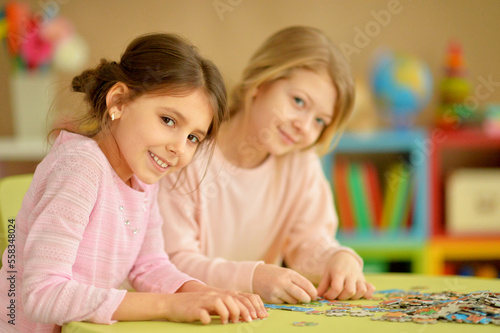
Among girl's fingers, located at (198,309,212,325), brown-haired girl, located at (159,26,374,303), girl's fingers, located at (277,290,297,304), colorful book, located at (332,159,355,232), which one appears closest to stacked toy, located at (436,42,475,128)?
colorful book, located at (332,159,355,232)

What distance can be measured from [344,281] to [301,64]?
54cm

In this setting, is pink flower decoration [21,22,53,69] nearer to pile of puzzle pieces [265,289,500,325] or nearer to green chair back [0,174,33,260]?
green chair back [0,174,33,260]

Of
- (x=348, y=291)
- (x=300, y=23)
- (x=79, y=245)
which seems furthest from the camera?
(x=300, y=23)

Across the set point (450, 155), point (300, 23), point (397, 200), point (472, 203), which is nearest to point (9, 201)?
point (397, 200)

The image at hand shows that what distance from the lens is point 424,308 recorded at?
92cm

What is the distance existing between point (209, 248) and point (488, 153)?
218cm

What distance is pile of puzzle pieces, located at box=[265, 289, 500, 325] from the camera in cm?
86

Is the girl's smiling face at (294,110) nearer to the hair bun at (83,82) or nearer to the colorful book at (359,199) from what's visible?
the hair bun at (83,82)

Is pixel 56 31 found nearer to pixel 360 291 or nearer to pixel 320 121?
pixel 320 121

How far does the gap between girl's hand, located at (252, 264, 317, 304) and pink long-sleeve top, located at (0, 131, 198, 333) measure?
14 cm

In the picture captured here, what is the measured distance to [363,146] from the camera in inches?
107

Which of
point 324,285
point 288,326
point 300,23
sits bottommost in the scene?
point 288,326

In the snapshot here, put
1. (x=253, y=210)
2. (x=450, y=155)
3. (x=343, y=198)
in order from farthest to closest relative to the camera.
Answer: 1. (x=450, y=155)
2. (x=343, y=198)
3. (x=253, y=210)

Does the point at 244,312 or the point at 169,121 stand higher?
the point at 169,121
